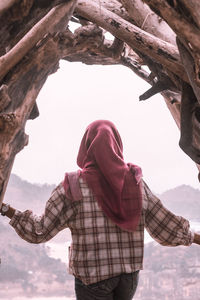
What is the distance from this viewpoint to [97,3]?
80.0 inches

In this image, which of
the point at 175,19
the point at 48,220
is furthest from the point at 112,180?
the point at 175,19

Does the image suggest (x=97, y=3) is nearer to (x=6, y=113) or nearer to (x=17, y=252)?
(x=6, y=113)

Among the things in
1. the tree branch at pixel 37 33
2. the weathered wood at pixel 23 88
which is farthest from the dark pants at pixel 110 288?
the tree branch at pixel 37 33

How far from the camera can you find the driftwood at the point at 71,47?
1.23 m

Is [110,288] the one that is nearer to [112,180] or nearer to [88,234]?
[88,234]

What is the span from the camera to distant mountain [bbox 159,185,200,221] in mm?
7375

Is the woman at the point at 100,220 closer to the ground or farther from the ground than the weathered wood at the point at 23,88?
closer to the ground

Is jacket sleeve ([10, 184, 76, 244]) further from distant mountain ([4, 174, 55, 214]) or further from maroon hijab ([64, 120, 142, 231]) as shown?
distant mountain ([4, 174, 55, 214])

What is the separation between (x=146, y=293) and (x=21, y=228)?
539 centimetres

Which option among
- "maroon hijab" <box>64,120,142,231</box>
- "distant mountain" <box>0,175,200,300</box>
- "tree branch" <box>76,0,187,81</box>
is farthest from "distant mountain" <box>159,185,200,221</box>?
"maroon hijab" <box>64,120,142,231</box>

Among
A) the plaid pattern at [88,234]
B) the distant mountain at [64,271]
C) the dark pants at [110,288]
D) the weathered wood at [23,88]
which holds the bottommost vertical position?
the distant mountain at [64,271]

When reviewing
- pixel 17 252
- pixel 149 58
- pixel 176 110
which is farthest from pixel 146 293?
pixel 149 58

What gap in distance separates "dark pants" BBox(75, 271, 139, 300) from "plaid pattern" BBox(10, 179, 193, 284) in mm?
24

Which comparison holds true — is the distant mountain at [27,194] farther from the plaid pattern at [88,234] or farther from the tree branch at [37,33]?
the tree branch at [37,33]
